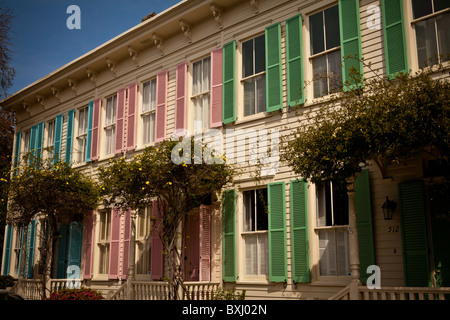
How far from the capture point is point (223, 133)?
11805 mm

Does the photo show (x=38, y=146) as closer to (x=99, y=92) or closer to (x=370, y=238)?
(x=99, y=92)

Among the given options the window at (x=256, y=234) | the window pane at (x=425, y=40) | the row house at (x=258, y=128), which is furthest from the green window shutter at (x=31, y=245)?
the window pane at (x=425, y=40)

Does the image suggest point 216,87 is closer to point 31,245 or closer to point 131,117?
point 131,117

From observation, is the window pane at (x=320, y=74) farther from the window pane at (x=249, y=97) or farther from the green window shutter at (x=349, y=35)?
the window pane at (x=249, y=97)

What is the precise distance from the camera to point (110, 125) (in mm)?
15648

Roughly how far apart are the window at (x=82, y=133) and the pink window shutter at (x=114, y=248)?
323cm

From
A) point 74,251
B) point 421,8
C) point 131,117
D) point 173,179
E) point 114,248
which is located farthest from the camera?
point 74,251

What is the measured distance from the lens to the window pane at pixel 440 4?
845 cm

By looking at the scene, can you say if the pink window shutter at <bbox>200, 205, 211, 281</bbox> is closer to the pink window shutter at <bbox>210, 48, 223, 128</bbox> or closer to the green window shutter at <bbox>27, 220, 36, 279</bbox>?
the pink window shutter at <bbox>210, 48, 223, 128</bbox>

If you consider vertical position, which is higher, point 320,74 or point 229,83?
point 229,83

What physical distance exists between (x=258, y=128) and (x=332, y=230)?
301 cm

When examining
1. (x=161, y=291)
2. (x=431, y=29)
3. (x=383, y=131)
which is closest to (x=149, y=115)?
(x=161, y=291)

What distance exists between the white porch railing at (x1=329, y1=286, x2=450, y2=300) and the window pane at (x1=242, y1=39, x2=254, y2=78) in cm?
596
